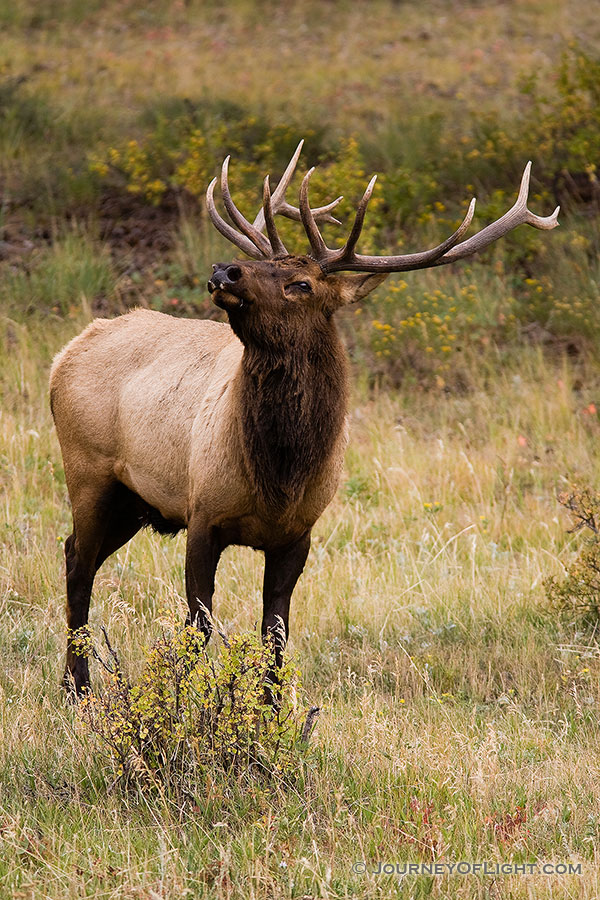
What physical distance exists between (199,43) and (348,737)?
745 inches

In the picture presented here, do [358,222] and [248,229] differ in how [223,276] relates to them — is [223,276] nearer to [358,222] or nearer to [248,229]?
[358,222]

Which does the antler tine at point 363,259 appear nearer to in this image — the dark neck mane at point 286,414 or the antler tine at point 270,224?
the antler tine at point 270,224

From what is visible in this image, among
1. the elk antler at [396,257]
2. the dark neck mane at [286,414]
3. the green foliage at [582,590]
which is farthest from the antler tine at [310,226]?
the green foliage at [582,590]

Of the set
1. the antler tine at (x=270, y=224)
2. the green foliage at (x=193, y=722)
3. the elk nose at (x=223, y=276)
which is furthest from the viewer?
the antler tine at (x=270, y=224)

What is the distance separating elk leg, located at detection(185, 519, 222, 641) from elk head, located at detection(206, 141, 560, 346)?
913mm

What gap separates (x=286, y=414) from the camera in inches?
199

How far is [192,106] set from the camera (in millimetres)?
15703

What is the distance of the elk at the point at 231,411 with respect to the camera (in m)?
5.03

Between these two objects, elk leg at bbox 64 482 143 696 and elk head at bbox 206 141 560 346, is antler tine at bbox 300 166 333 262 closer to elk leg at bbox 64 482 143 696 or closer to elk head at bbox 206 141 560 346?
elk head at bbox 206 141 560 346

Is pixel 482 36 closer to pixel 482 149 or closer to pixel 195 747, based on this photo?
pixel 482 149

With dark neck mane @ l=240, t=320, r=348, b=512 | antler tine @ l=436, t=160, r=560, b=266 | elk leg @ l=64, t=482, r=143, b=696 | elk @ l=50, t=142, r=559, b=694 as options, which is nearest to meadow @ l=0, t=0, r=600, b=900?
elk leg @ l=64, t=482, r=143, b=696

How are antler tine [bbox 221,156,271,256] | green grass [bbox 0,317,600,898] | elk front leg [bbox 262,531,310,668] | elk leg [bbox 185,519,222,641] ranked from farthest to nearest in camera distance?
antler tine [bbox 221,156,271,256] < elk front leg [bbox 262,531,310,668] < elk leg [bbox 185,519,222,641] < green grass [bbox 0,317,600,898]

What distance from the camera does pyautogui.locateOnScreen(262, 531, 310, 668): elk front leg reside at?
214 inches

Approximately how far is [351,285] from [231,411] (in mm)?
815
